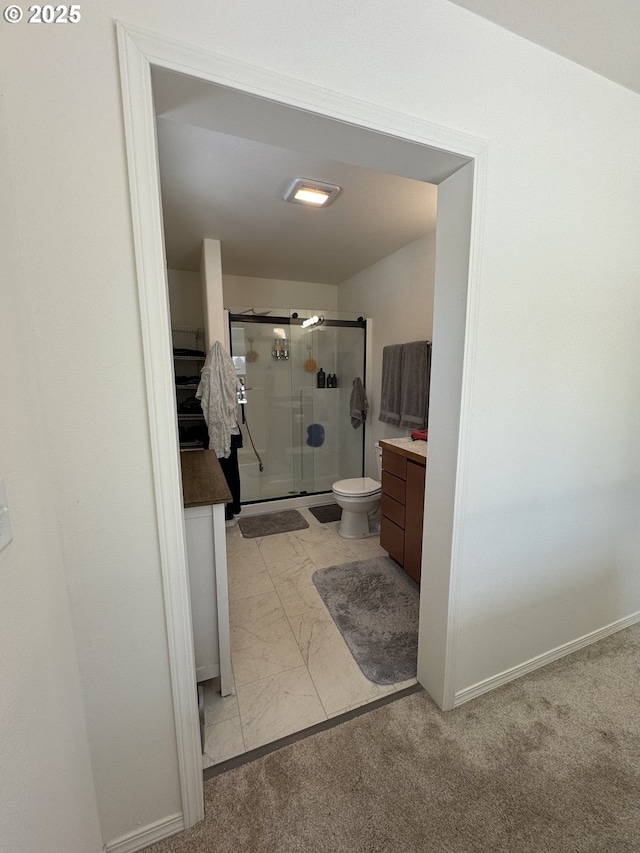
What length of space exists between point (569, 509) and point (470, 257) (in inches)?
47.5

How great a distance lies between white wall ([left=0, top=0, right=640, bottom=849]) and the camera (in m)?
0.71

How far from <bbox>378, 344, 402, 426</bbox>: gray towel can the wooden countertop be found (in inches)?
65.8

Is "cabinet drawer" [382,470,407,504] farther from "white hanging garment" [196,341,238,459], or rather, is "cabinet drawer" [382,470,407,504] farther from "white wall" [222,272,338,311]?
"white wall" [222,272,338,311]

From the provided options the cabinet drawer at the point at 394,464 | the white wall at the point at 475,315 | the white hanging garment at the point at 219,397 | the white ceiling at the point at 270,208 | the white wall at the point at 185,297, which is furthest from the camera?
the white wall at the point at 185,297

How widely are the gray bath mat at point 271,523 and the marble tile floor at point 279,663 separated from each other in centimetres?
42

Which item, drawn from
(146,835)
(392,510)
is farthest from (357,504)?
(146,835)

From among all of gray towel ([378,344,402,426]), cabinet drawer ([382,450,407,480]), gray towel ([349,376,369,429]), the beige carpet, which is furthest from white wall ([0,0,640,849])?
gray towel ([349,376,369,429])

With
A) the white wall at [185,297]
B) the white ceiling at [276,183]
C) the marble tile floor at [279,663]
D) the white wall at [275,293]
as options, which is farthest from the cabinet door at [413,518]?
the white wall at [185,297]

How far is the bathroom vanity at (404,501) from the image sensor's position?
2010 millimetres

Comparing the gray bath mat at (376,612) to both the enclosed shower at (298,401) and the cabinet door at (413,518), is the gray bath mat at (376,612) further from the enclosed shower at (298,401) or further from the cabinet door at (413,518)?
the enclosed shower at (298,401)

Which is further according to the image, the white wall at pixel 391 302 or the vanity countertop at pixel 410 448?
the white wall at pixel 391 302

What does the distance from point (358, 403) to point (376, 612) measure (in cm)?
212

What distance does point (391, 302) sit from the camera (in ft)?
10.0

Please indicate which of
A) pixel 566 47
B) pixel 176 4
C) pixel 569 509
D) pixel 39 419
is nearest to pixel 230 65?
pixel 176 4
